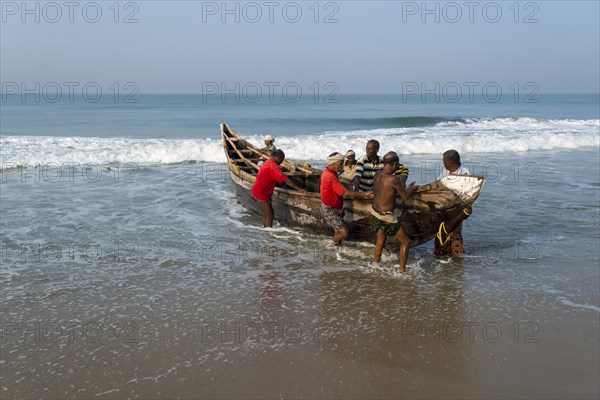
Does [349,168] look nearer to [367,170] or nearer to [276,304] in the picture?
[367,170]

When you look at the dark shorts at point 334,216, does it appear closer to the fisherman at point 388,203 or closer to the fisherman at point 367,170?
the fisherman at point 367,170

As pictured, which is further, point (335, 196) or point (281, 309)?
point (335, 196)

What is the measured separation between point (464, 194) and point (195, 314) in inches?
133

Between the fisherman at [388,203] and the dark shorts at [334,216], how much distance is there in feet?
2.58

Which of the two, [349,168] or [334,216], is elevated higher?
[349,168]

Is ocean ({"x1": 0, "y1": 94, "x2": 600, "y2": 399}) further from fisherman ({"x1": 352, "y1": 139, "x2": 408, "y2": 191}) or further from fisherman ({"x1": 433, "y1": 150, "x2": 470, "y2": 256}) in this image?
fisherman ({"x1": 352, "y1": 139, "x2": 408, "y2": 191})

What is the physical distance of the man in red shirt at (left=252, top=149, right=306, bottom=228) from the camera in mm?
8969

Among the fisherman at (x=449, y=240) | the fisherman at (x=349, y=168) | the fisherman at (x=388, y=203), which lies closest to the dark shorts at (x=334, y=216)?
the fisherman at (x=388, y=203)

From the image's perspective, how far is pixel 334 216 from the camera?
7852 mm

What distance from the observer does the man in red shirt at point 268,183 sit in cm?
897

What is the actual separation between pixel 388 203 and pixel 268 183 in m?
2.79

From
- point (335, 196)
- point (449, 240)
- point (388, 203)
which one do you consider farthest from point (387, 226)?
point (449, 240)

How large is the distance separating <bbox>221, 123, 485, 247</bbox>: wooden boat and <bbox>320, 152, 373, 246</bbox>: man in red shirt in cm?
14

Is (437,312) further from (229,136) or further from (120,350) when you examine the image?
(229,136)
